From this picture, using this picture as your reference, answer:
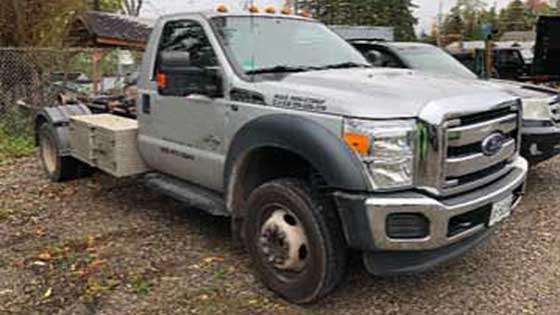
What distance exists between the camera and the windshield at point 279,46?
472cm

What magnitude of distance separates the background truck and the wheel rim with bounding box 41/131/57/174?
233 cm

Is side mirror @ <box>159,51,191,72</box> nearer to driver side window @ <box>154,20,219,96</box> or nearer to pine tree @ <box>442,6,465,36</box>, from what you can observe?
driver side window @ <box>154,20,219,96</box>

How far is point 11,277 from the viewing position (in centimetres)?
454

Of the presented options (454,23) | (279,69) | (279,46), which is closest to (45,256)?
(279,69)

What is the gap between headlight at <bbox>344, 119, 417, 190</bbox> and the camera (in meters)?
3.49

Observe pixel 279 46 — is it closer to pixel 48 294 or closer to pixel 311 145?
pixel 311 145

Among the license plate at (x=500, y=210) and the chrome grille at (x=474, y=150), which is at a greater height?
the chrome grille at (x=474, y=150)

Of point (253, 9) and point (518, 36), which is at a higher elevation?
point (518, 36)

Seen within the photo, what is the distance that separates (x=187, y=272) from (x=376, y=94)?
1997 millimetres

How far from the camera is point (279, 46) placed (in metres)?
→ 4.98

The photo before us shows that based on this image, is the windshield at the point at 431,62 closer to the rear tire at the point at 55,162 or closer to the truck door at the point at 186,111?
the truck door at the point at 186,111

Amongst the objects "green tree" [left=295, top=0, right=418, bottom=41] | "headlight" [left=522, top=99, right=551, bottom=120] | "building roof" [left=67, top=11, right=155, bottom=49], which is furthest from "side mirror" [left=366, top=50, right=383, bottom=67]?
"green tree" [left=295, top=0, right=418, bottom=41]

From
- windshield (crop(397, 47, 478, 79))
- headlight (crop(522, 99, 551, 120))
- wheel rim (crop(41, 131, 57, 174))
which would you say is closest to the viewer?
headlight (crop(522, 99, 551, 120))

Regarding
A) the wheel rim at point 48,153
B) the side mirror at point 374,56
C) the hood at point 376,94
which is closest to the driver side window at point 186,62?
the hood at point 376,94
